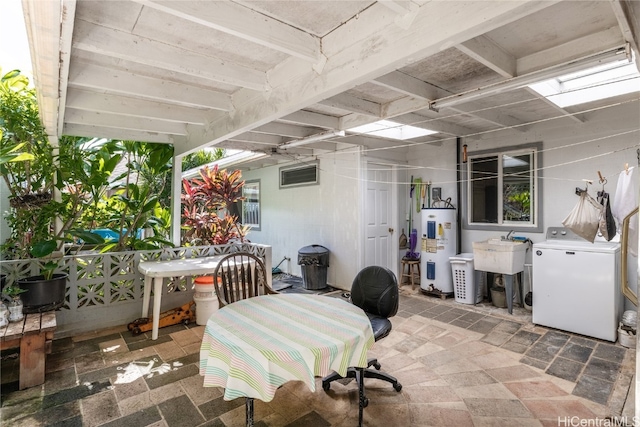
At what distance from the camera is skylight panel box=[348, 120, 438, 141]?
4161 millimetres

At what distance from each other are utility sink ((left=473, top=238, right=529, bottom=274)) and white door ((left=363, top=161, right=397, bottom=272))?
1.63 m

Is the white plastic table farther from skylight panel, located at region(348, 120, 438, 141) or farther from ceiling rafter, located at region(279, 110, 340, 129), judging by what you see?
skylight panel, located at region(348, 120, 438, 141)

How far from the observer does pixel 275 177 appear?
24.2 feet

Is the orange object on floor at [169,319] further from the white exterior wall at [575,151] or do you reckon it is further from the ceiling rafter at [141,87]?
the white exterior wall at [575,151]

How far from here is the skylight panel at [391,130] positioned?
4161 mm

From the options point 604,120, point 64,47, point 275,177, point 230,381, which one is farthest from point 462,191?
point 64,47

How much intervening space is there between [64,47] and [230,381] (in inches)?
82.7

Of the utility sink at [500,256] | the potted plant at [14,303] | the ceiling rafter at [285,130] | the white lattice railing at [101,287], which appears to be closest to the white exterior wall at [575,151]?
the utility sink at [500,256]

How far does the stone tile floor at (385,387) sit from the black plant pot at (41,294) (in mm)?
494

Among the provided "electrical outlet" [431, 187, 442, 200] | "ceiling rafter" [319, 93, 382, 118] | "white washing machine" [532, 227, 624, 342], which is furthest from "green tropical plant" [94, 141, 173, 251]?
"white washing machine" [532, 227, 624, 342]

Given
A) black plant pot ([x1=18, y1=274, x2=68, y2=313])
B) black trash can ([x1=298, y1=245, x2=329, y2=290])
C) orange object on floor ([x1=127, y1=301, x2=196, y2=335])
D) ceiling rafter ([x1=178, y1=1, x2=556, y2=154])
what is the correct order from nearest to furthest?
1. ceiling rafter ([x1=178, y1=1, x2=556, y2=154])
2. black plant pot ([x1=18, y1=274, x2=68, y2=313])
3. orange object on floor ([x1=127, y1=301, x2=196, y2=335])
4. black trash can ([x1=298, y1=245, x2=329, y2=290])

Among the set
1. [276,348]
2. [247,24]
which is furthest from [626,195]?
[247,24]

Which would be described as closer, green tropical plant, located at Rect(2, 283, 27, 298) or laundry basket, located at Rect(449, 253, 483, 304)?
green tropical plant, located at Rect(2, 283, 27, 298)

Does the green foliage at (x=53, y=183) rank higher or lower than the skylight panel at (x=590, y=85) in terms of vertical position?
lower
